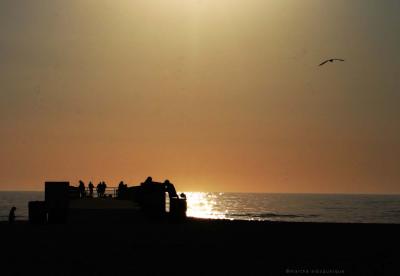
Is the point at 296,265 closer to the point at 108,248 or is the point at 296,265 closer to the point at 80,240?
the point at 108,248

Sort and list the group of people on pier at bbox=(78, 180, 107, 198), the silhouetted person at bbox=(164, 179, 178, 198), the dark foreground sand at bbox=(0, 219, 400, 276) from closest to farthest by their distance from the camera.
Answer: the dark foreground sand at bbox=(0, 219, 400, 276) < the silhouetted person at bbox=(164, 179, 178, 198) < the group of people on pier at bbox=(78, 180, 107, 198)

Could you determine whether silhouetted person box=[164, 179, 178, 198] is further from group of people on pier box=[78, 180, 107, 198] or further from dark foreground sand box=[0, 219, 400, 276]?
group of people on pier box=[78, 180, 107, 198]

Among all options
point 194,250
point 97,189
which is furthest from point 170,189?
point 97,189

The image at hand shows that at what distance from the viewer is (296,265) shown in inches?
639

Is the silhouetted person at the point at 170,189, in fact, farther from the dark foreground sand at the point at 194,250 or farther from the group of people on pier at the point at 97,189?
the group of people on pier at the point at 97,189

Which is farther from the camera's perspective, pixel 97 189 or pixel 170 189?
pixel 97 189

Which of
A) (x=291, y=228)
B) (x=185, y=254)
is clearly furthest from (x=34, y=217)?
(x=185, y=254)

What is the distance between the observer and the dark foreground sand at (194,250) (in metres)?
15.5

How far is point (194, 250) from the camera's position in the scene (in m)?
19.7

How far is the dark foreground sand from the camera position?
15539mm

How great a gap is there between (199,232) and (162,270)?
11.6 meters

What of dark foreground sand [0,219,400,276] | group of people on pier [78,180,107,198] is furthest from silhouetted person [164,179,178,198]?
group of people on pier [78,180,107,198]

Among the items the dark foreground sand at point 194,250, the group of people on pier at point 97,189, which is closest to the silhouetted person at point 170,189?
the dark foreground sand at point 194,250

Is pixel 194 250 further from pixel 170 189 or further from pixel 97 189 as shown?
pixel 97 189
